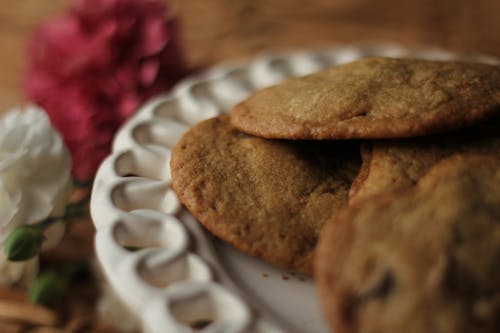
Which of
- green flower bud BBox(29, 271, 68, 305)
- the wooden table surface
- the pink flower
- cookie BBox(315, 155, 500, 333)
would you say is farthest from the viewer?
the wooden table surface

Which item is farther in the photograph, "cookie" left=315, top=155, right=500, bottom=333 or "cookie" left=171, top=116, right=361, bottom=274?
"cookie" left=171, top=116, right=361, bottom=274

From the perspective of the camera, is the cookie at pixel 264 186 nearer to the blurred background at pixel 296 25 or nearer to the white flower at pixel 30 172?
the white flower at pixel 30 172

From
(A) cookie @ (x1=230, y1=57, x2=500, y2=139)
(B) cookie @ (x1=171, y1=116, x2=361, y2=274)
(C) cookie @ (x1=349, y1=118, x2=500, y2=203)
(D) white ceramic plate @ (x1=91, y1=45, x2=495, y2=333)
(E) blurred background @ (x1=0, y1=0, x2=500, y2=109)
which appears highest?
(A) cookie @ (x1=230, y1=57, x2=500, y2=139)

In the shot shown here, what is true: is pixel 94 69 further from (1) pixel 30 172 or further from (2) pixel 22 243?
(2) pixel 22 243

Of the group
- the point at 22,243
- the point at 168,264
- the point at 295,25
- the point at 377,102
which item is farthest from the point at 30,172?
the point at 295,25

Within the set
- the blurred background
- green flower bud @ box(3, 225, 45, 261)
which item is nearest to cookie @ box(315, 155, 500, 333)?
green flower bud @ box(3, 225, 45, 261)

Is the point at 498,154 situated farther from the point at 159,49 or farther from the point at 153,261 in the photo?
the point at 159,49

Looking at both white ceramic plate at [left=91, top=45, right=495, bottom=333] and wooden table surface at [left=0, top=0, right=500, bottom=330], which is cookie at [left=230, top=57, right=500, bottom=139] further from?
wooden table surface at [left=0, top=0, right=500, bottom=330]

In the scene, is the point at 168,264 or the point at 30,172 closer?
the point at 168,264
